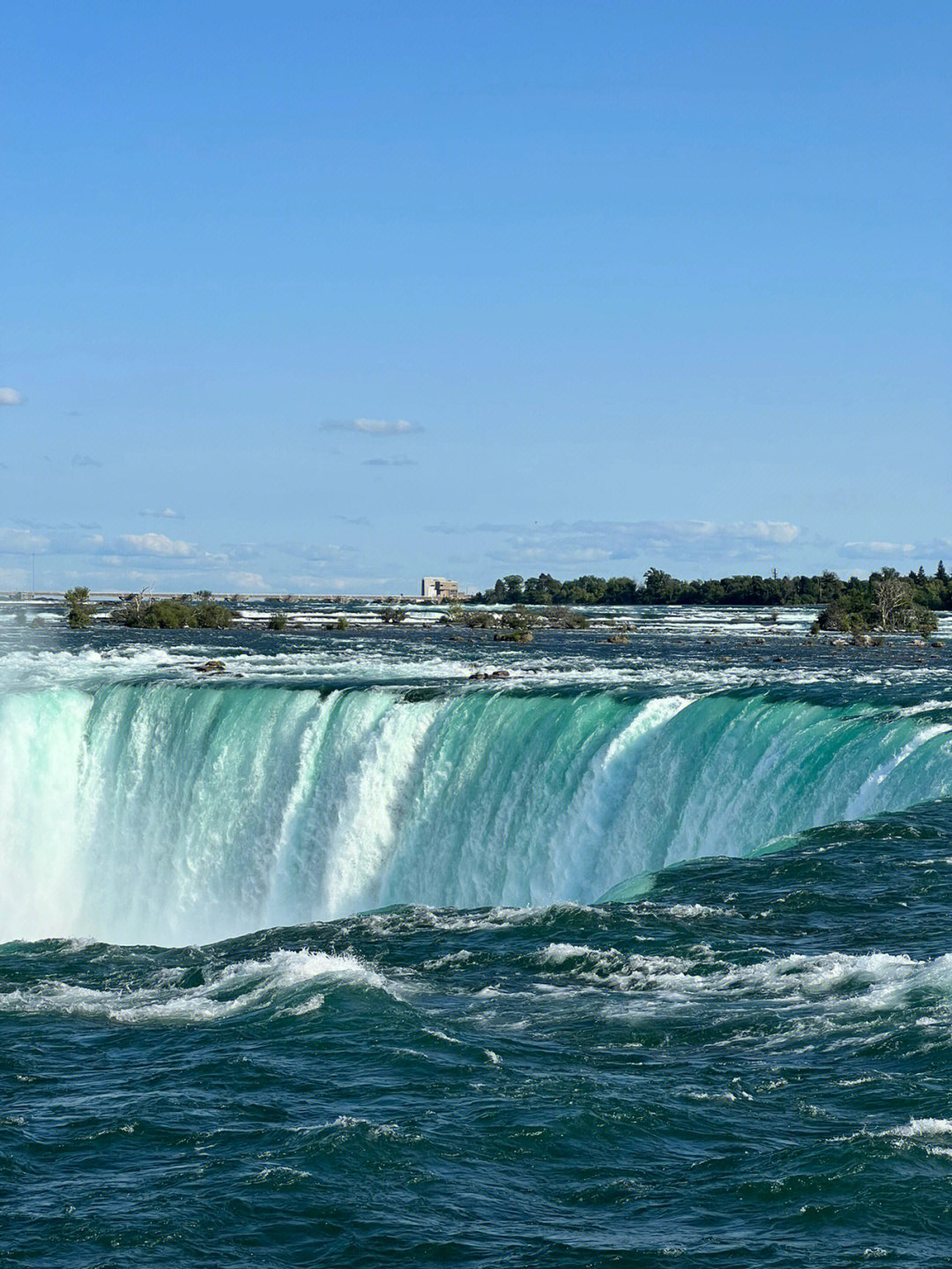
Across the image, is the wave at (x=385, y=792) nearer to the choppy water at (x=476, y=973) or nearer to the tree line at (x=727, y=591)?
the choppy water at (x=476, y=973)

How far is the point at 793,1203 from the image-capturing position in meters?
10.6

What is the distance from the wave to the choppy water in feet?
0.23

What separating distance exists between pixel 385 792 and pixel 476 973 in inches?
543

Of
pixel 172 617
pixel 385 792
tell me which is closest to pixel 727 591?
pixel 172 617

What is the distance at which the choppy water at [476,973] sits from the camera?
35.7 feet

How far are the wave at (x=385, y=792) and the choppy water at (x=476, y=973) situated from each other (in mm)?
69

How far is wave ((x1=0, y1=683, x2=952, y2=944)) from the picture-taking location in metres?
26.1

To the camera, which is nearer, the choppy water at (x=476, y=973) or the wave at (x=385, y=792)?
the choppy water at (x=476, y=973)

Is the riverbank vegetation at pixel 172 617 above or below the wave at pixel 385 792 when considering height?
above

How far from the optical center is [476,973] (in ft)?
55.1

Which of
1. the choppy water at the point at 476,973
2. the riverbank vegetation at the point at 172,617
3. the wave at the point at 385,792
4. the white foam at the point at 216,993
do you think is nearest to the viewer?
the choppy water at the point at 476,973

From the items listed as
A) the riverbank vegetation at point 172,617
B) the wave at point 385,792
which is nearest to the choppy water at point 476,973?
the wave at point 385,792

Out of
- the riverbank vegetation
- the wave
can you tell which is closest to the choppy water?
the wave

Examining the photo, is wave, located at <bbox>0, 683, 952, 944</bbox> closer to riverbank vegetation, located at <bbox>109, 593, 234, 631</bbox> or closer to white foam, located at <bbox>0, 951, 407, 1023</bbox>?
white foam, located at <bbox>0, 951, 407, 1023</bbox>
